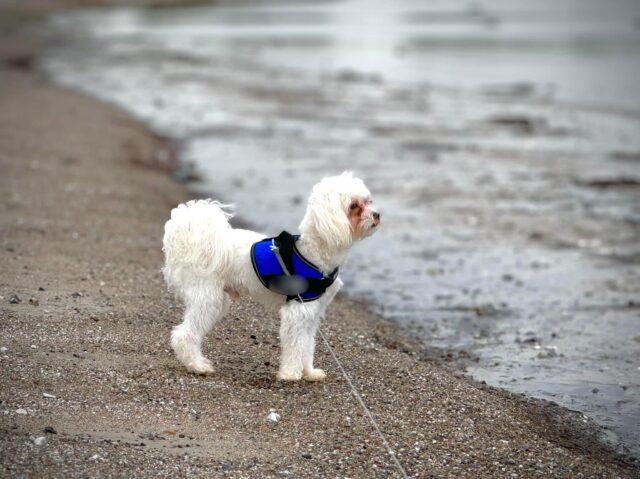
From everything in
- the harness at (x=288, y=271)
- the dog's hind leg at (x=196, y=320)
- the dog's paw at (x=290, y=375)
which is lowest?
the dog's paw at (x=290, y=375)

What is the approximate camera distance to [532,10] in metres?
99.3

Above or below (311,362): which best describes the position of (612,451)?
below

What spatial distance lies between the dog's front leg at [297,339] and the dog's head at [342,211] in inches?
27.0

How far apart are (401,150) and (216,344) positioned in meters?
15.6

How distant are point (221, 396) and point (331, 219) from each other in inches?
71.5

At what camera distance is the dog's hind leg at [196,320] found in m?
7.77

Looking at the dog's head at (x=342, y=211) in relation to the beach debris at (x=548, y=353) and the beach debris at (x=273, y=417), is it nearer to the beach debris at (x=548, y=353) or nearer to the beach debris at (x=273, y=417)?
the beach debris at (x=273, y=417)

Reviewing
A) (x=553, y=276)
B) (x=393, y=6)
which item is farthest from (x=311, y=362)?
(x=393, y=6)

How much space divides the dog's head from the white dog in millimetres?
11

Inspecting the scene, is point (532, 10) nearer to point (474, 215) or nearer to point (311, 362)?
point (474, 215)

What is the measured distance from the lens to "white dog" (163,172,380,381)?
7672 millimetres

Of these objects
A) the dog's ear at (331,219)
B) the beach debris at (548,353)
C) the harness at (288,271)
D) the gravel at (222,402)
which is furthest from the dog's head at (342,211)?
the beach debris at (548,353)

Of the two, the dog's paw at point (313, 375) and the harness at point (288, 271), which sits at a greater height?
the harness at point (288, 271)

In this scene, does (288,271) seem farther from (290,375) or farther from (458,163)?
(458,163)
